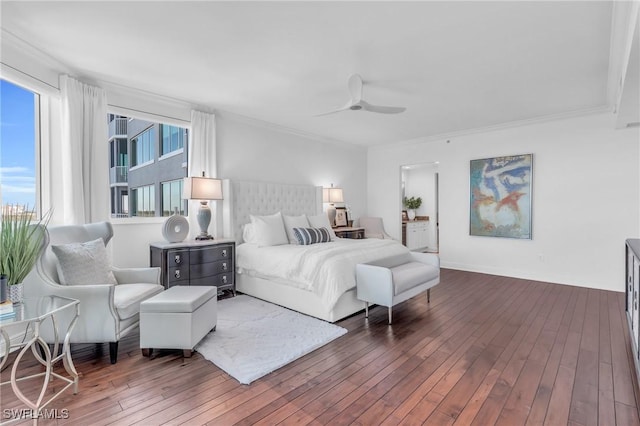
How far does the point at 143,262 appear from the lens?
4.09 metres

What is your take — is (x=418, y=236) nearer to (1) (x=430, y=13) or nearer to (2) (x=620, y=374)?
(2) (x=620, y=374)

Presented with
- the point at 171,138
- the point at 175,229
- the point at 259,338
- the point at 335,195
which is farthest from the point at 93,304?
the point at 335,195

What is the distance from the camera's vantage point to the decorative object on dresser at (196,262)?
12.2ft

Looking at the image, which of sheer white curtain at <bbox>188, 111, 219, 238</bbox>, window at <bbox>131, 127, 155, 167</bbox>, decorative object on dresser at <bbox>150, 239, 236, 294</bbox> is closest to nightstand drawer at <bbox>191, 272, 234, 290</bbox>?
decorative object on dresser at <bbox>150, 239, 236, 294</bbox>

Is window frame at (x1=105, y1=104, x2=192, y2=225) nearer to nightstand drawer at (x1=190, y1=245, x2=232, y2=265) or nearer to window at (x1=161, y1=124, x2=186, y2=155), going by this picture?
window at (x1=161, y1=124, x2=186, y2=155)

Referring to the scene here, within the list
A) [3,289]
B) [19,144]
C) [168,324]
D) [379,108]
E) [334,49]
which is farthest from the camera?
[379,108]

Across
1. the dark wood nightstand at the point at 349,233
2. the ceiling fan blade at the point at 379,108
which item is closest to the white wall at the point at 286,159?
the dark wood nightstand at the point at 349,233

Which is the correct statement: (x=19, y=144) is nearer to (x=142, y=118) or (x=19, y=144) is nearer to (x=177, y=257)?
(x=142, y=118)

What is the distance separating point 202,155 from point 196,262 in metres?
1.57

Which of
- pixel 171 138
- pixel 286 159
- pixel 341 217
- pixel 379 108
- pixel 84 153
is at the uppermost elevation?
pixel 379 108

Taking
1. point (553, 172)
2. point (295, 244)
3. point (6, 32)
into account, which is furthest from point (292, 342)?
point (553, 172)

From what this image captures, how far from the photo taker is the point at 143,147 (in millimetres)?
4348

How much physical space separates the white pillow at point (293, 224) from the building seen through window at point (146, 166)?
1.51 meters

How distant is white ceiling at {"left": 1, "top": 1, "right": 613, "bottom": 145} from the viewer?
2.34 m
